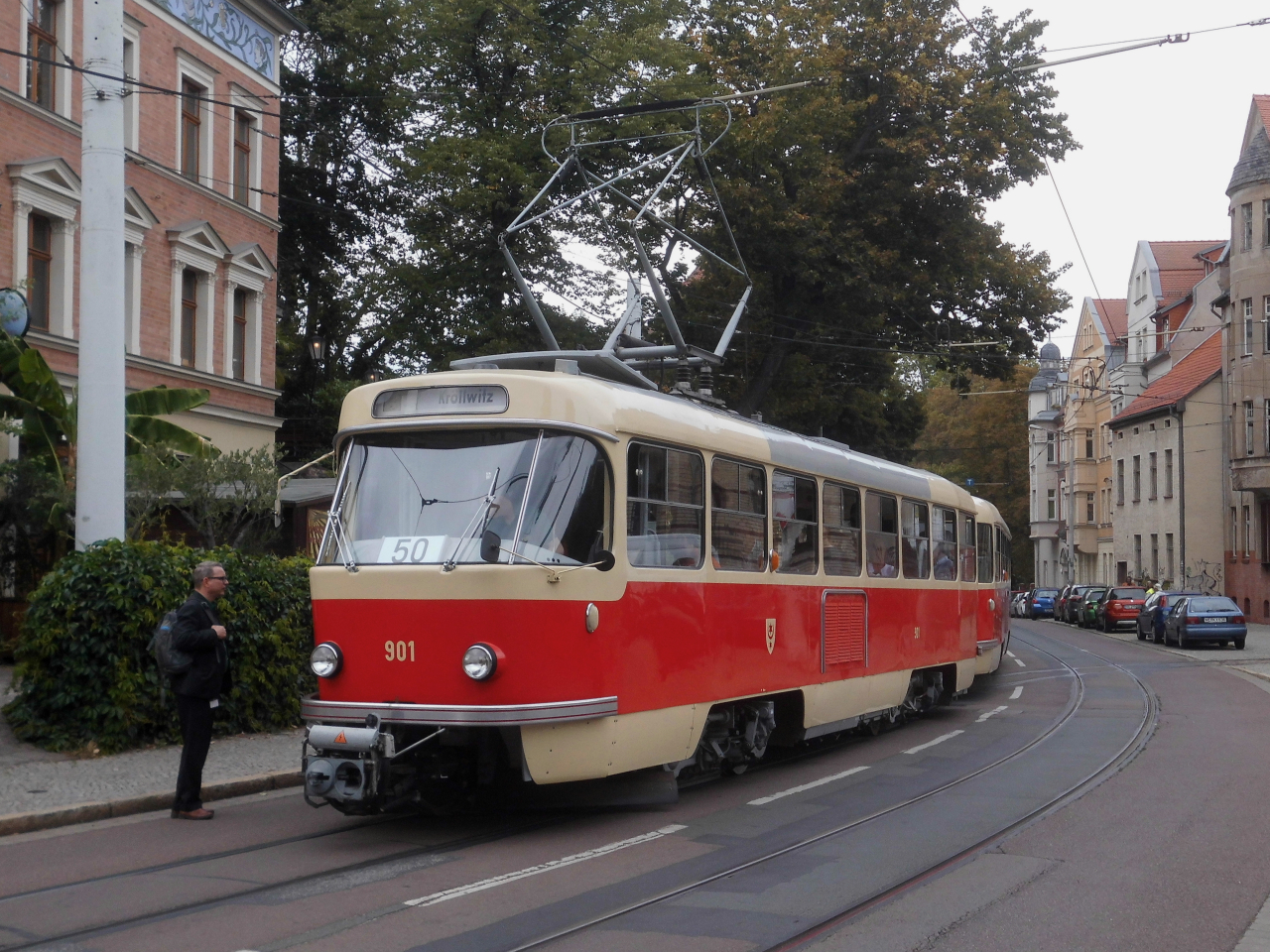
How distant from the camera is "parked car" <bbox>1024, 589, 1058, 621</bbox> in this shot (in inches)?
2426

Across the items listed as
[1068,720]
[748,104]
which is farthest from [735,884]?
[748,104]

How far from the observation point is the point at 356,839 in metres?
8.86

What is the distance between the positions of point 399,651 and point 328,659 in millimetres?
538

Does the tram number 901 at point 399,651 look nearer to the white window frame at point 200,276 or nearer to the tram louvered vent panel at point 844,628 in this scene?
the tram louvered vent panel at point 844,628

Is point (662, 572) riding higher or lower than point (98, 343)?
lower

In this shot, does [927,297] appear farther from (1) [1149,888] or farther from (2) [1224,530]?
(2) [1224,530]

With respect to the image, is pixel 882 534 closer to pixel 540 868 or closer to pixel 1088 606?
pixel 540 868

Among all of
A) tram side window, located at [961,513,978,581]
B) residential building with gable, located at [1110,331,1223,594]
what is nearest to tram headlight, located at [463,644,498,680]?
tram side window, located at [961,513,978,581]

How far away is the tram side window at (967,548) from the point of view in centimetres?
1827

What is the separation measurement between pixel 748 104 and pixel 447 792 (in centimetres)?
2193

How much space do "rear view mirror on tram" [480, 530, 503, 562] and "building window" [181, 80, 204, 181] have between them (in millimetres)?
19561

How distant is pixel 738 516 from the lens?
1108 centimetres

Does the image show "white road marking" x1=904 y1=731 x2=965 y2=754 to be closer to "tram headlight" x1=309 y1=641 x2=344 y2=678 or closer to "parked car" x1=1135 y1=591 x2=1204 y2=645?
"tram headlight" x1=309 y1=641 x2=344 y2=678

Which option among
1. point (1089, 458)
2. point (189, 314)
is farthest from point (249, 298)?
point (1089, 458)
